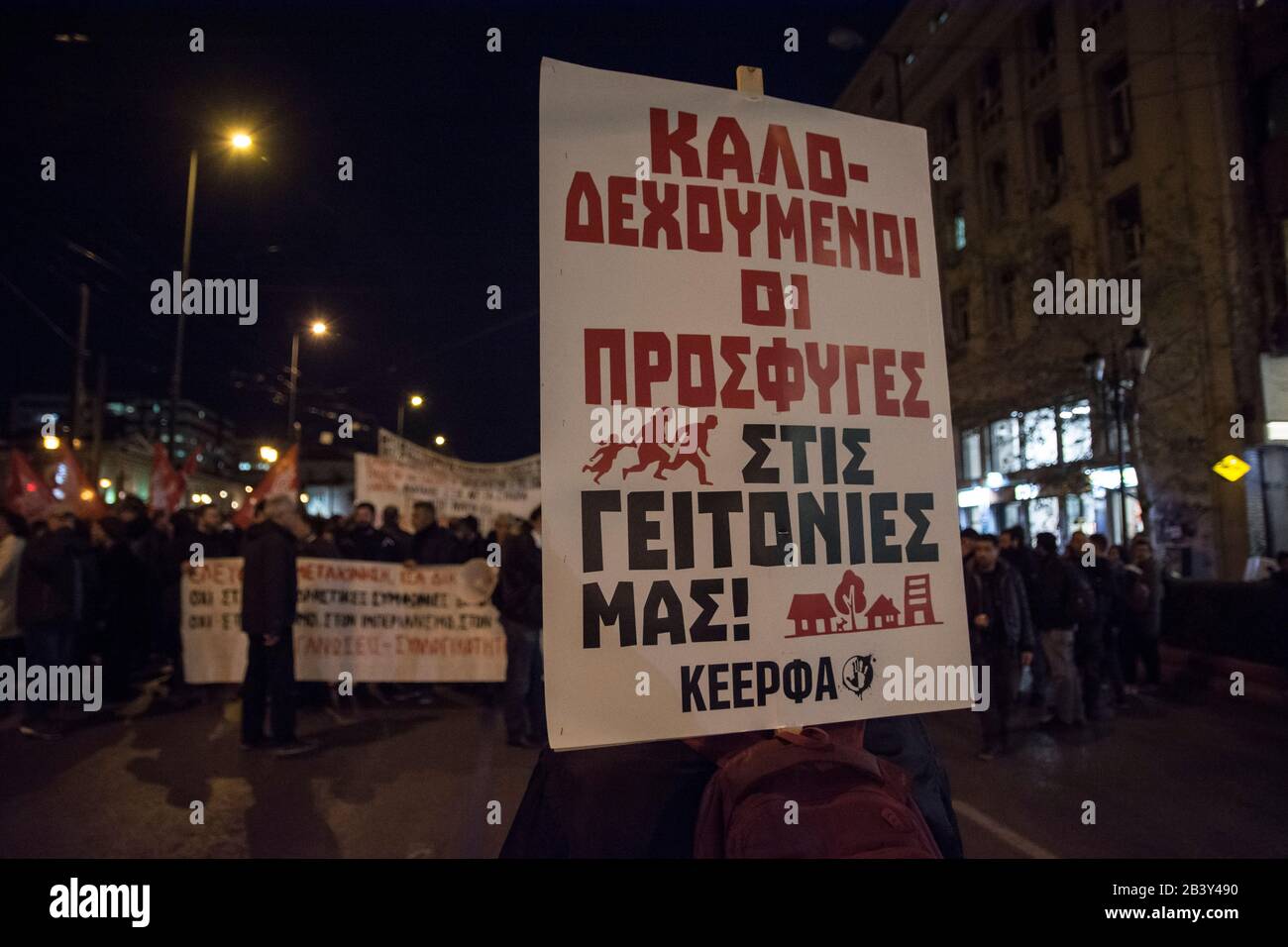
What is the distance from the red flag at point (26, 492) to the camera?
35.6 feet

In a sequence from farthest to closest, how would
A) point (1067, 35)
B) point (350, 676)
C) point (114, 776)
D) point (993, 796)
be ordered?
point (1067, 35) → point (350, 676) → point (114, 776) → point (993, 796)

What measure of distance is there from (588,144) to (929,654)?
1.32 metres

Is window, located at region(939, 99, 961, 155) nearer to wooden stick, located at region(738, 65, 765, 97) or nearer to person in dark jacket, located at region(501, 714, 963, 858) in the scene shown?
wooden stick, located at region(738, 65, 765, 97)

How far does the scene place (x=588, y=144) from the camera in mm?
1855

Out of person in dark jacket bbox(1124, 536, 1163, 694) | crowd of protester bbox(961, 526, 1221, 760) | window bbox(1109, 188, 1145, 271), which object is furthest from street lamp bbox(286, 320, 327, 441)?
window bbox(1109, 188, 1145, 271)

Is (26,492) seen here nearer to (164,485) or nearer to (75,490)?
(75,490)

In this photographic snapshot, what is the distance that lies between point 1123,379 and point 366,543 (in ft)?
35.7

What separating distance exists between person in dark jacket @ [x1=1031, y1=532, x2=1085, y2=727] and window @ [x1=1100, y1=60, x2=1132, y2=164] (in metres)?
15.3

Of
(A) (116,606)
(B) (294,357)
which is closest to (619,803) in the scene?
(A) (116,606)

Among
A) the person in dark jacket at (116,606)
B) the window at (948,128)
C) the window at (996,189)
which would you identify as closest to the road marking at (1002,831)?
the person in dark jacket at (116,606)

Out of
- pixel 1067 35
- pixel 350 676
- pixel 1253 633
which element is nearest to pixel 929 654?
pixel 350 676

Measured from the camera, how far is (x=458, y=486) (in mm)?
11195
